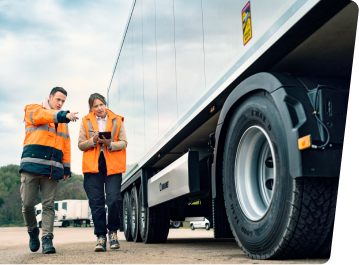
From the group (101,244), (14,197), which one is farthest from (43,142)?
(14,197)

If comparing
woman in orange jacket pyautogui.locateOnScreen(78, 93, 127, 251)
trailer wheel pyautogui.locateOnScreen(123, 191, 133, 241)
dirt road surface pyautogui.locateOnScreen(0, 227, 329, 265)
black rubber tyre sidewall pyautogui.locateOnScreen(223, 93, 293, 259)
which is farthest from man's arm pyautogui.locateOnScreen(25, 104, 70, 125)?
trailer wheel pyautogui.locateOnScreen(123, 191, 133, 241)

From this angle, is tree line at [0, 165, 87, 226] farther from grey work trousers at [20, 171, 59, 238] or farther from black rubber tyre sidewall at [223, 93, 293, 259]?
black rubber tyre sidewall at [223, 93, 293, 259]

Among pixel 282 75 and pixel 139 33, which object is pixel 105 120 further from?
pixel 282 75

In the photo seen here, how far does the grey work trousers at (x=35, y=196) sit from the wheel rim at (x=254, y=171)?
244 cm

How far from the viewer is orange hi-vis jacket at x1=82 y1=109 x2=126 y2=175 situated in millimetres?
4441

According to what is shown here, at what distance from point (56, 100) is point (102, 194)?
3.93ft

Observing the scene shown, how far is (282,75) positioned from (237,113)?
498 millimetres

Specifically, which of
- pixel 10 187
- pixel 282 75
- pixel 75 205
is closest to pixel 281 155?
pixel 282 75

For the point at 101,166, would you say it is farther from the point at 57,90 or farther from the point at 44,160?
the point at 57,90

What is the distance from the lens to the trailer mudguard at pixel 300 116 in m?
2.00

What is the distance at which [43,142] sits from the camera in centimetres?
434

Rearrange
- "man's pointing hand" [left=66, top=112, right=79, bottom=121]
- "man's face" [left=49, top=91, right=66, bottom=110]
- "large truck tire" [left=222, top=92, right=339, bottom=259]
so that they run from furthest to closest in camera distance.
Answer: "man's face" [left=49, top=91, right=66, bottom=110]
"man's pointing hand" [left=66, top=112, right=79, bottom=121]
"large truck tire" [left=222, top=92, right=339, bottom=259]

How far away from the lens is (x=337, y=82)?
2.36 metres

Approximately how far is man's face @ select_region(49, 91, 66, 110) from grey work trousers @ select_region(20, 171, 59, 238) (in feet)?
2.63
